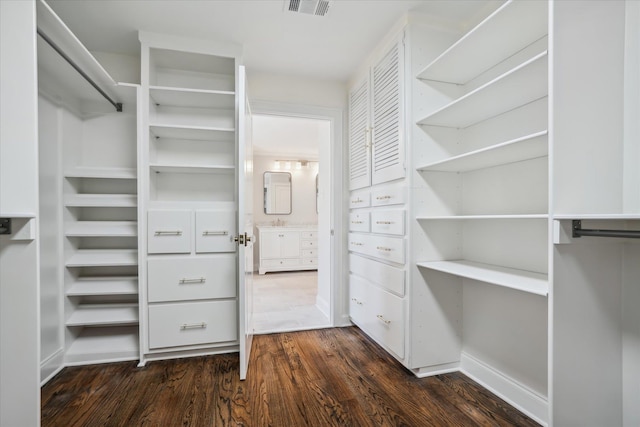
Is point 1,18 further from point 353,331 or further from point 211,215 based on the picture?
point 353,331

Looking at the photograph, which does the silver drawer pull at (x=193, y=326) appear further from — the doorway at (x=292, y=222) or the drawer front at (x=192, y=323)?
the doorway at (x=292, y=222)

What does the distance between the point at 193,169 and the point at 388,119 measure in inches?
61.9

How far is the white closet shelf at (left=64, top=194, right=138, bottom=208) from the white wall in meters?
1.05

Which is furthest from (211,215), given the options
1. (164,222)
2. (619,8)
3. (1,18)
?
(619,8)

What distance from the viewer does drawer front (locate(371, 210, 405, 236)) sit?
202 centimetres

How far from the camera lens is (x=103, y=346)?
2.21 metres

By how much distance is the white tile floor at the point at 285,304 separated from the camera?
2.87 metres

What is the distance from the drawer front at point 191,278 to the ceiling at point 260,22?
1658 mm

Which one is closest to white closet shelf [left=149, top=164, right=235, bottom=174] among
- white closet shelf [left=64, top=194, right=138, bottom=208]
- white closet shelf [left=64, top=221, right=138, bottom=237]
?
white closet shelf [left=64, top=194, right=138, bottom=208]

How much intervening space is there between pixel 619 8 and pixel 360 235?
77.6 inches

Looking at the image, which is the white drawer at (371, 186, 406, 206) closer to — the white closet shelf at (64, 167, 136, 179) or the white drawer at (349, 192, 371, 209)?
the white drawer at (349, 192, 371, 209)

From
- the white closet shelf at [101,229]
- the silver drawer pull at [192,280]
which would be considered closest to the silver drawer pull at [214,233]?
the silver drawer pull at [192,280]

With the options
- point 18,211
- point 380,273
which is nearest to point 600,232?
point 380,273

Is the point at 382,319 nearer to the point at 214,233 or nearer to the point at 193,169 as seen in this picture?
the point at 214,233
